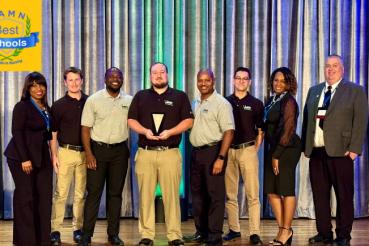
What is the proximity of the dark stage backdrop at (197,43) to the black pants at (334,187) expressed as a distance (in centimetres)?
148

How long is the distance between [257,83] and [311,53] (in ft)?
2.31

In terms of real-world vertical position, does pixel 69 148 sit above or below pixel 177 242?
above

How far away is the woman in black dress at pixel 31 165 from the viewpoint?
5.07 meters

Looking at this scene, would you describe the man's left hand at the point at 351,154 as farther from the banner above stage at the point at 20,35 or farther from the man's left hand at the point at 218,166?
the banner above stage at the point at 20,35

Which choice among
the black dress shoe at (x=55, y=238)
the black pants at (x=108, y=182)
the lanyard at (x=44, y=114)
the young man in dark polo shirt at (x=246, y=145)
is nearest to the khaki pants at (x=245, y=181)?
the young man in dark polo shirt at (x=246, y=145)

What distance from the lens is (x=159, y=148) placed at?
211 inches

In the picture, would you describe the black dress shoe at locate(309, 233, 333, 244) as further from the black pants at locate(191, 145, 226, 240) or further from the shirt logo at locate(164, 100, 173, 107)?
the shirt logo at locate(164, 100, 173, 107)

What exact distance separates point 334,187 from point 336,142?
410 millimetres

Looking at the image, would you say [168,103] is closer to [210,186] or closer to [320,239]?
[210,186]

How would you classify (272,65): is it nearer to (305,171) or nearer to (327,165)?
(305,171)

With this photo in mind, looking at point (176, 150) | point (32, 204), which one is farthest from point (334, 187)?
point (32, 204)

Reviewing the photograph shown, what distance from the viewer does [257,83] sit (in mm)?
7016

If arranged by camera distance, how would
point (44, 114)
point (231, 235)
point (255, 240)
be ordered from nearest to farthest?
point (44, 114)
point (255, 240)
point (231, 235)

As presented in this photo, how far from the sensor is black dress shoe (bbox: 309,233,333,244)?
5562 millimetres
